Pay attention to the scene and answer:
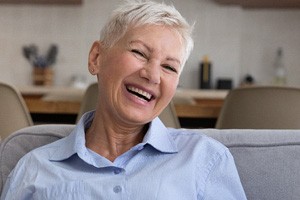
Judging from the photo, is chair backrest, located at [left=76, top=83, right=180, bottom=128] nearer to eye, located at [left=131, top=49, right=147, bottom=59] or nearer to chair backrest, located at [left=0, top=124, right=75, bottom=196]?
chair backrest, located at [left=0, top=124, right=75, bottom=196]

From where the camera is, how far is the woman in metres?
1.35

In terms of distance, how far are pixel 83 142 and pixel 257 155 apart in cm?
44

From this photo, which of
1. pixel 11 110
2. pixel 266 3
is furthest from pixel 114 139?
pixel 266 3

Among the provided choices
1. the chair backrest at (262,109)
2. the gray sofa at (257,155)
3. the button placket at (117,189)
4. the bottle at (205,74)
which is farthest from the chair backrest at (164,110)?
the bottle at (205,74)

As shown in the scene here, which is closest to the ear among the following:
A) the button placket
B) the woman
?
the woman

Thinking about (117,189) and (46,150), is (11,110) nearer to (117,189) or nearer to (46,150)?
(46,150)

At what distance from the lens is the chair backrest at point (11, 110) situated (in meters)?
2.42

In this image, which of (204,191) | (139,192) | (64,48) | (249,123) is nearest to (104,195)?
(139,192)

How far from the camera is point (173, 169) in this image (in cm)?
137

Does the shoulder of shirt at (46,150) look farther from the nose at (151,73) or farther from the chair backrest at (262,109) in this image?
the chair backrest at (262,109)

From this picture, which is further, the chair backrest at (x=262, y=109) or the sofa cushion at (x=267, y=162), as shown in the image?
the chair backrest at (x=262, y=109)

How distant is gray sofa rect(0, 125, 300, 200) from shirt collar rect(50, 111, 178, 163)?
0.11 m

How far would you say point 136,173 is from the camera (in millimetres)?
1363

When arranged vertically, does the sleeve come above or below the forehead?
below
